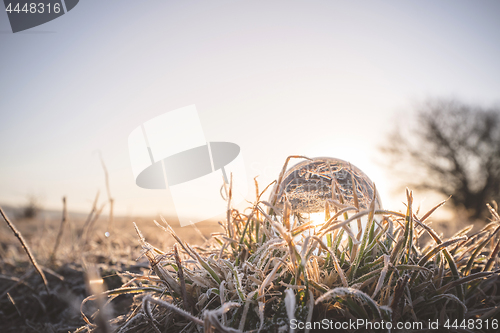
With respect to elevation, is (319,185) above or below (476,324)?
above

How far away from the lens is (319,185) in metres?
1.26

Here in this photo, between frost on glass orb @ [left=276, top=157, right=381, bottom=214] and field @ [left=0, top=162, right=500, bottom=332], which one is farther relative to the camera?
frost on glass orb @ [left=276, top=157, right=381, bottom=214]

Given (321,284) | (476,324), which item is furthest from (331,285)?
(476,324)

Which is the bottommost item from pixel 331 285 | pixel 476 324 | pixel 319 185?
pixel 476 324

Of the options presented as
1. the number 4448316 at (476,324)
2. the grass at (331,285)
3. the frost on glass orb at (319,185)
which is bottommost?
the number 4448316 at (476,324)

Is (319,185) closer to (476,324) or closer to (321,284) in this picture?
(321,284)

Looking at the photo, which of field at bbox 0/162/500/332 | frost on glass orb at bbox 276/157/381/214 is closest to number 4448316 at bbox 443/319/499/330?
field at bbox 0/162/500/332

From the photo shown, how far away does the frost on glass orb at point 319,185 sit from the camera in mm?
1219

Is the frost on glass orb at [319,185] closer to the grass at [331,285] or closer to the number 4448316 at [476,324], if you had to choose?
the grass at [331,285]

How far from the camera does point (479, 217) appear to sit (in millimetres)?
13766

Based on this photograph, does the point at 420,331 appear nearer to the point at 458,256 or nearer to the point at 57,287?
the point at 458,256

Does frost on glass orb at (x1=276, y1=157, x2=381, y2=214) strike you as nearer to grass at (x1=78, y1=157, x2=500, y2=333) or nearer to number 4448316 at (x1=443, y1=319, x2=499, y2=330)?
grass at (x1=78, y1=157, x2=500, y2=333)

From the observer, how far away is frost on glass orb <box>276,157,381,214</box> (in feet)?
4.00

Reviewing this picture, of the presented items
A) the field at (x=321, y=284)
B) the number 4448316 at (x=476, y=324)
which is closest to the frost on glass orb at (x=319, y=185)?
the field at (x=321, y=284)
